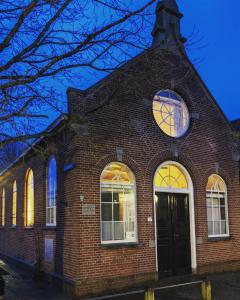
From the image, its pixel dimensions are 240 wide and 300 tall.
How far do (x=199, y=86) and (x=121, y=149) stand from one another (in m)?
4.82

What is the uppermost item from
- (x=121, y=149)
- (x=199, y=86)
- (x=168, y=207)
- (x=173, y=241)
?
(x=199, y=86)

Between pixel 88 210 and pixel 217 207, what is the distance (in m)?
5.70

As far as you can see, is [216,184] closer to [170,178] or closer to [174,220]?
[170,178]

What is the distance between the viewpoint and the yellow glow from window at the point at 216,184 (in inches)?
506

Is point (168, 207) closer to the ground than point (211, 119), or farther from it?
closer to the ground

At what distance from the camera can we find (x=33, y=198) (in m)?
13.3

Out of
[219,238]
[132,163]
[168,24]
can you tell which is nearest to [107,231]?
[132,163]

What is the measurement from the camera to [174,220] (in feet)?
37.4

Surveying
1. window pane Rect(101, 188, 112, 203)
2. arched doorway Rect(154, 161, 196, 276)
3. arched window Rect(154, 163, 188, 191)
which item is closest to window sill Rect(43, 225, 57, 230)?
window pane Rect(101, 188, 112, 203)

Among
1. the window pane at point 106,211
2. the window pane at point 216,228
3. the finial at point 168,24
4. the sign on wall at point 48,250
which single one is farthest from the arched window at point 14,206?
the finial at point 168,24

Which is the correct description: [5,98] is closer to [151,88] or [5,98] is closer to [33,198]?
[151,88]

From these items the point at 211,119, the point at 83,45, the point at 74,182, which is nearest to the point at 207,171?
the point at 211,119

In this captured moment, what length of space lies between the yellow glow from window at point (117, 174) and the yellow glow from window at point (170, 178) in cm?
116

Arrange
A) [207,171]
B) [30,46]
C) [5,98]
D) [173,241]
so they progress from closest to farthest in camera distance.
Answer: [30,46] < [5,98] < [173,241] < [207,171]
